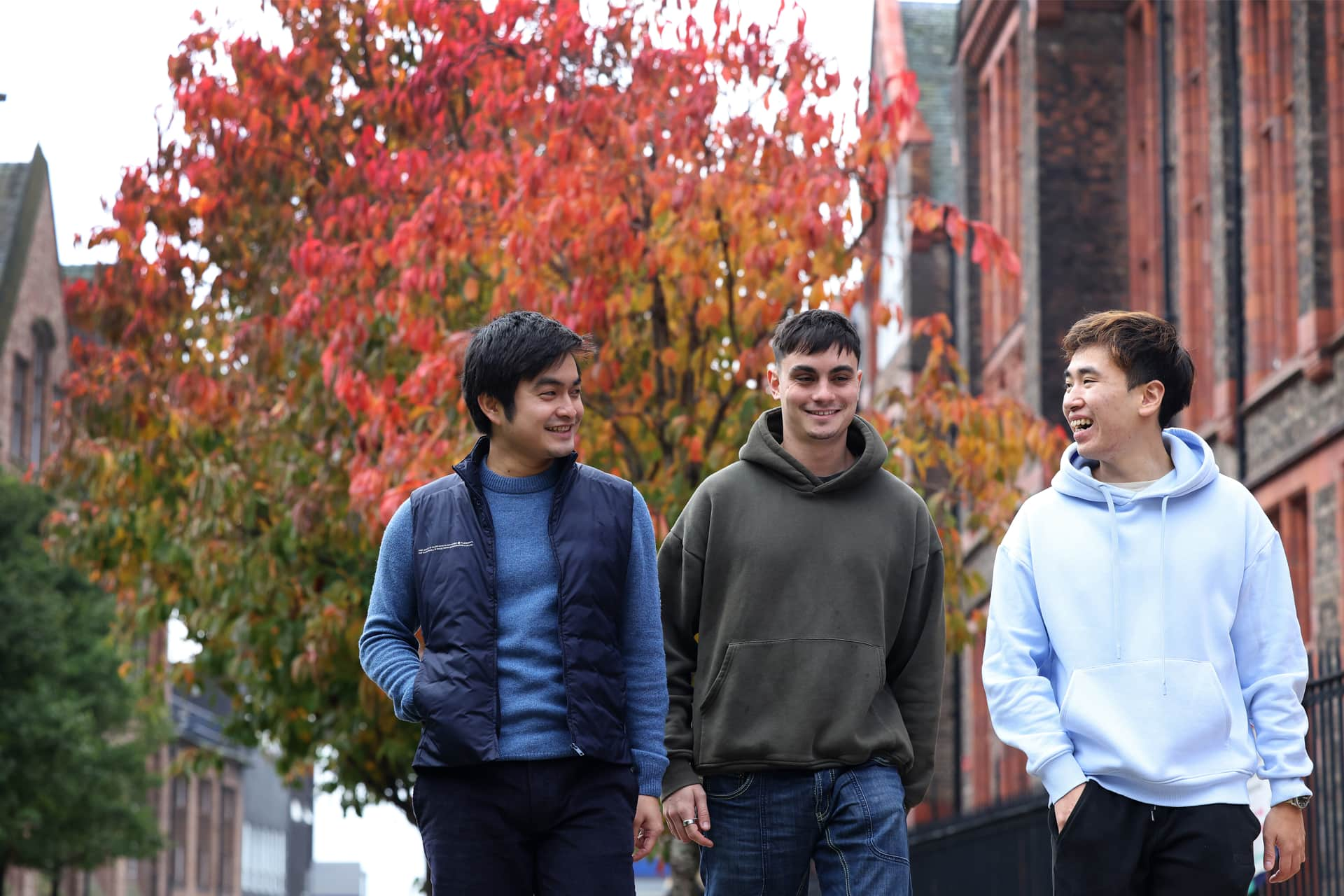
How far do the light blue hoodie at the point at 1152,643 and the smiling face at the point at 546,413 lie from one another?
1.10 metres

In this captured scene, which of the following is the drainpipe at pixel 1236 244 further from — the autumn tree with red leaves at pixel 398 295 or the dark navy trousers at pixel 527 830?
the dark navy trousers at pixel 527 830

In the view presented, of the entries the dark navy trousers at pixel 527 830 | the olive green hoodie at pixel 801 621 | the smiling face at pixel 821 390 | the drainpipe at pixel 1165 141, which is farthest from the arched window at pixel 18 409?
the dark navy trousers at pixel 527 830

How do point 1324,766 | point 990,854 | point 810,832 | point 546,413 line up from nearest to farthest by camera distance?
point 546,413 < point 810,832 < point 1324,766 < point 990,854

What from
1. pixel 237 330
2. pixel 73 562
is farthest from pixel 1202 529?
pixel 73 562

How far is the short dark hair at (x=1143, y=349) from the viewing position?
503 cm

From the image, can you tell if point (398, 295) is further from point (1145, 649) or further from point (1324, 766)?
point (1145, 649)

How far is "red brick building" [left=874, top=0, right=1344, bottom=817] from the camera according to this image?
57.5 ft

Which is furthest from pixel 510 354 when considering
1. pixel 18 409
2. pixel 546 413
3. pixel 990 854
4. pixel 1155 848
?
pixel 18 409

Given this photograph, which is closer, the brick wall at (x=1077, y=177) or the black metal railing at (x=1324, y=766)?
the black metal railing at (x=1324, y=766)

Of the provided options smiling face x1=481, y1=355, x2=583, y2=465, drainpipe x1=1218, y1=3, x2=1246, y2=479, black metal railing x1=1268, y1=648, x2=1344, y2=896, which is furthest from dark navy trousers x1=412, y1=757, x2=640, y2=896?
drainpipe x1=1218, y1=3, x2=1246, y2=479

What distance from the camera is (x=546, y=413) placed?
16.8ft

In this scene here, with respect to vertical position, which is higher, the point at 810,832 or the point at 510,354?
the point at 510,354

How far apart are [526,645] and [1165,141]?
19468 mm

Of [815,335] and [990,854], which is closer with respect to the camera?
[815,335]
